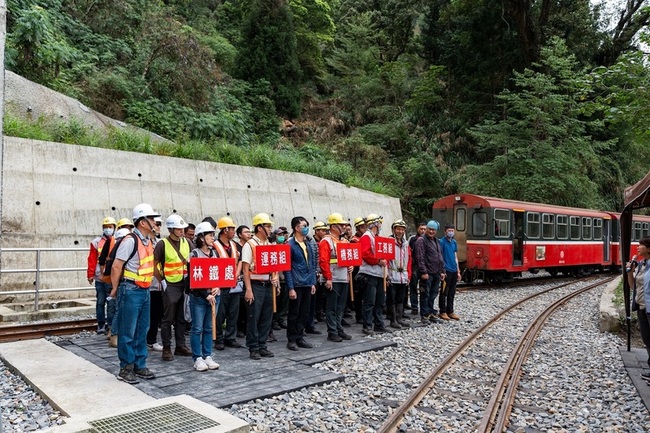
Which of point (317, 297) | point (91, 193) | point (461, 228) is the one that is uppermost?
point (91, 193)

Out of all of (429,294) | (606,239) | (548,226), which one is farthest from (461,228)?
(606,239)

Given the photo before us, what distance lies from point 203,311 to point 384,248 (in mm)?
3687

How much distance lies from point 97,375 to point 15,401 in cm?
87

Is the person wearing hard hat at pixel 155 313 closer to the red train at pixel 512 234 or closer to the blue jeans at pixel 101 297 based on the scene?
the blue jeans at pixel 101 297

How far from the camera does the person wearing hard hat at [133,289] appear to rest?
5.57 m

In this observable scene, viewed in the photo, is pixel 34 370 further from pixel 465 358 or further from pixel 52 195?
pixel 52 195

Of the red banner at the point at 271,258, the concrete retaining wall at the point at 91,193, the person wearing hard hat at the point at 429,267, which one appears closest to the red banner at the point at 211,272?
the red banner at the point at 271,258

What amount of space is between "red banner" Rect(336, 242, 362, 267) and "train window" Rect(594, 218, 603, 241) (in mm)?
16215

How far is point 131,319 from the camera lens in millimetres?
5586

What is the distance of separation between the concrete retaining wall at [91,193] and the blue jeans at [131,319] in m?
6.02

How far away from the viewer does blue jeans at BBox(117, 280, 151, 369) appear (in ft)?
18.3

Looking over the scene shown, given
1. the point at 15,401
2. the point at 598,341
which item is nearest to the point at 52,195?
the point at 15,401

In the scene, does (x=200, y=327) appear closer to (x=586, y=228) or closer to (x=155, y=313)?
(x=155, y=313)

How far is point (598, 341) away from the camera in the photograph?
29.7ft
